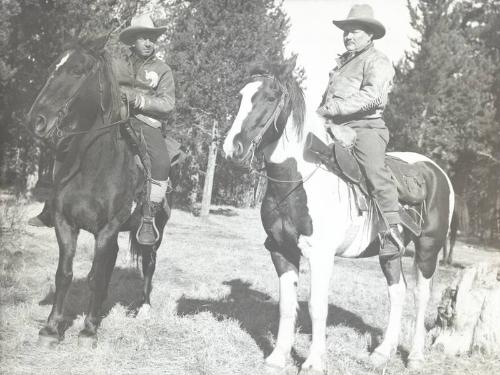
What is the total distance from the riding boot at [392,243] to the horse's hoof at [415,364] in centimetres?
115

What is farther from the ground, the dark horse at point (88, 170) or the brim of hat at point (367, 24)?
Result: the brim of hat at point (367, 24)

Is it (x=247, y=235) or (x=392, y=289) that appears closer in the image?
(x=392, y=289)

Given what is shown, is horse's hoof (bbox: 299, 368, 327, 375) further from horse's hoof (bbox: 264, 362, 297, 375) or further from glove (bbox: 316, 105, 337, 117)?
glove (bbox: 316, 105, 337, 117)

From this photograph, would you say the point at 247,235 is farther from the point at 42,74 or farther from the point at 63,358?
the point at 63,358

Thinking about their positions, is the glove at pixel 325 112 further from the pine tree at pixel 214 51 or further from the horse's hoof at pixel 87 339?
the pine tree at pixel 214 51

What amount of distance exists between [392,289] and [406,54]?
17181 millimetres

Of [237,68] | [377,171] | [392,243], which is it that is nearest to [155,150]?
[377,171]

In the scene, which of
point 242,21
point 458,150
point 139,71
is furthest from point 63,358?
point 458,150

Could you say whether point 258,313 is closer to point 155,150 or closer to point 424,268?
point 424,268

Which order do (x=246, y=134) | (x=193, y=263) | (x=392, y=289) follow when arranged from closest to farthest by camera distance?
(x=246, y=134) < (x=392, y=289) < (x=193, y=263)

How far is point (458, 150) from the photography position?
25.7 metres

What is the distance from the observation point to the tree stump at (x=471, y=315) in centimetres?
532

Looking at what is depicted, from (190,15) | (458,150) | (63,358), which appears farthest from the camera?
(458,150)

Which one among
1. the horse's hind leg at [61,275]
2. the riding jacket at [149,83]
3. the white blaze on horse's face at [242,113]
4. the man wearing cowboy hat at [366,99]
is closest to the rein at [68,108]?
the riding jacket at [149,83]
